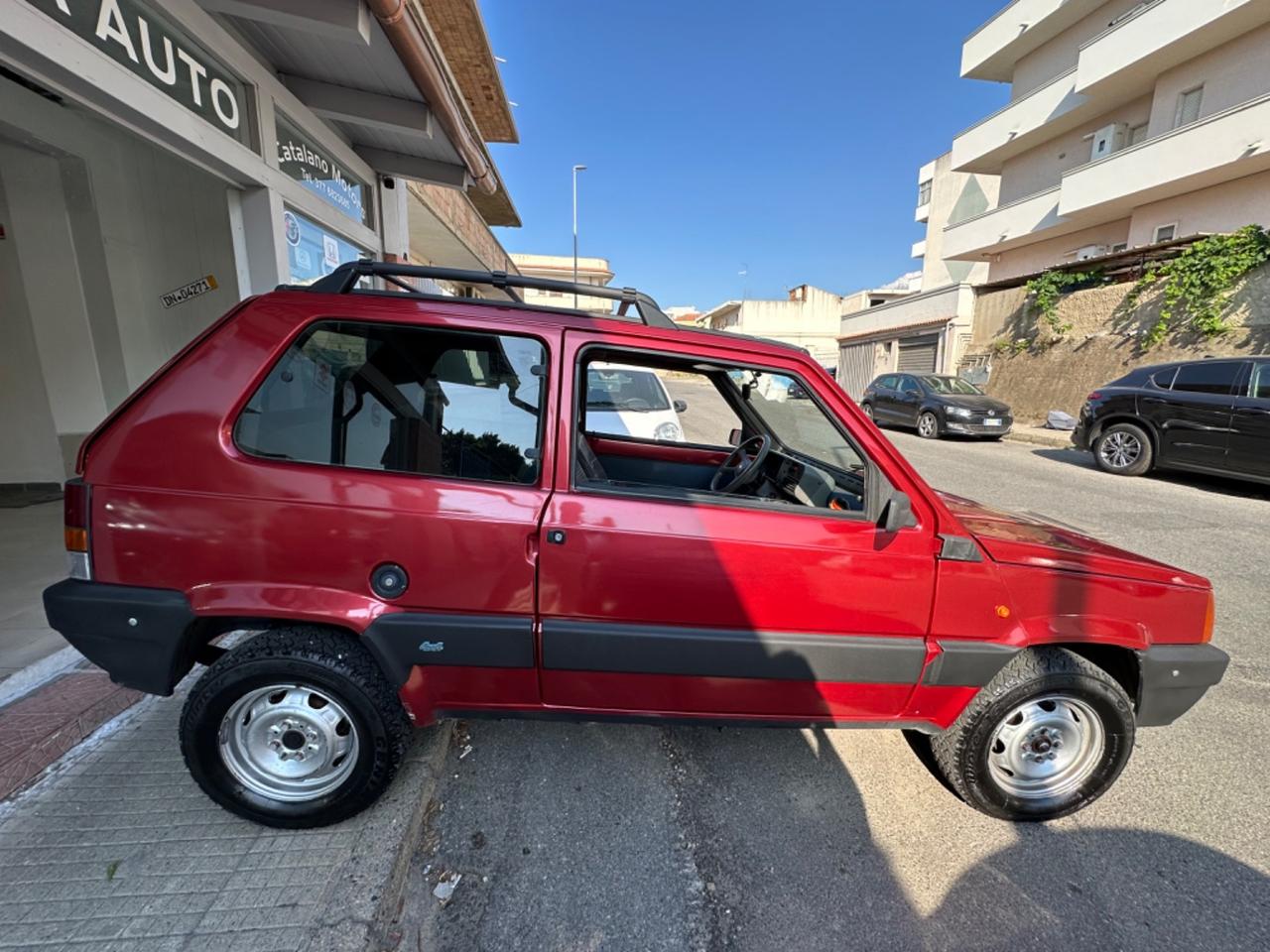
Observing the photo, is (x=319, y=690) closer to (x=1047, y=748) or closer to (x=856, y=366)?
(x=1047, y=748)

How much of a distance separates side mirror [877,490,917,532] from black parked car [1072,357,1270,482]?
7.93m

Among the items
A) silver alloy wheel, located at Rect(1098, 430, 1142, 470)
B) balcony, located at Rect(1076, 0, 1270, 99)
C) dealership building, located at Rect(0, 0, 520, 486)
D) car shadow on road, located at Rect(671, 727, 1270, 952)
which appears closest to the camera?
car shadow on road, located at Rect(671, 727, 1270, 952)

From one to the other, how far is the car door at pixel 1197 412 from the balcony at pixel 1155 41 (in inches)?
437

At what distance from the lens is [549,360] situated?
6.16 ft

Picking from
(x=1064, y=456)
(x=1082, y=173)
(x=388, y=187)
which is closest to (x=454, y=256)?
(x=388, y=187)

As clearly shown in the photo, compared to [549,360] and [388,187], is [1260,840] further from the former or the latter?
[388,187]

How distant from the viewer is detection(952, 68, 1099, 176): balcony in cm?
1666

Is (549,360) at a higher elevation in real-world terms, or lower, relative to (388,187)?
lower

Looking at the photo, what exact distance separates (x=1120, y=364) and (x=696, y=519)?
15.5m

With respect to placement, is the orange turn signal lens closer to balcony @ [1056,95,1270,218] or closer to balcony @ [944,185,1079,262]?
balcony @ [1056,95,1270,218]

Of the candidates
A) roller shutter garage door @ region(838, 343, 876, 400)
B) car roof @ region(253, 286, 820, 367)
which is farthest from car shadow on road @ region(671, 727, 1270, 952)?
roller shutter garage door @ region(838, 343, 876, 400)

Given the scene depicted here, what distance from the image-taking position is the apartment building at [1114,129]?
12.4 metres

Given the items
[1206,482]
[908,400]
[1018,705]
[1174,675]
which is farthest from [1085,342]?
[1018,705]

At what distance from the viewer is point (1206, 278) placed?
11.1 meters
